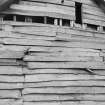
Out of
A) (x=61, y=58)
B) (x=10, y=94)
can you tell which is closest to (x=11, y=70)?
(x=10, y=94)

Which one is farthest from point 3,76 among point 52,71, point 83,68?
point 83,68

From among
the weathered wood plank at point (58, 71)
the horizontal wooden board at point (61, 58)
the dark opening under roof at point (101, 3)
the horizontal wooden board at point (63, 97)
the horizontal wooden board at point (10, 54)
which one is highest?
the dark opening under roof at point (101, 3)

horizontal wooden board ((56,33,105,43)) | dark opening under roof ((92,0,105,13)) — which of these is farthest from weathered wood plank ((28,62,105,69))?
dark opening under roof ((92,0,105,13))

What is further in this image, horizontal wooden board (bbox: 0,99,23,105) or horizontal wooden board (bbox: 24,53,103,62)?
horizontal wooden board (bbox: 24,53,103,62)

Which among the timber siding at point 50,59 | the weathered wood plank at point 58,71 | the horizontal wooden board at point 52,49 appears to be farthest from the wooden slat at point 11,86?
the horizontal wooden board at point 52,49

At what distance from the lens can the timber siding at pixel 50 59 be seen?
486 centimetres

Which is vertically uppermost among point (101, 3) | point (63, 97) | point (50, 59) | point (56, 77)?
point (101, 3)

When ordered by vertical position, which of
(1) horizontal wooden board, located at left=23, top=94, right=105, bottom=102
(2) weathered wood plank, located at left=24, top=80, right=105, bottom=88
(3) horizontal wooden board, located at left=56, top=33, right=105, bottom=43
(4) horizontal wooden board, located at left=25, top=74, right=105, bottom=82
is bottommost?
(1) horizontal wooden board, located at left=23, top=94, right=105, bottom=102

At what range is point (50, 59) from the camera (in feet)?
16.8

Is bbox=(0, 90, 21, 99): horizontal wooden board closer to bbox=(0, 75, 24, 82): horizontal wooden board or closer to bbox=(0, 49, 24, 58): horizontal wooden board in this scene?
bbox=(0, 75, 24, 82): horizontal wooden board

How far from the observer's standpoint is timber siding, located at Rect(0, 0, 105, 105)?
4.86 meters

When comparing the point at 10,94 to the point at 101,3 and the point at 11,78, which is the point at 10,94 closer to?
the point at 11,78

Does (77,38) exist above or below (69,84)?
above

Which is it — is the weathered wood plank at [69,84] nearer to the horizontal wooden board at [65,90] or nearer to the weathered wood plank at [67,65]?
the horizontal wooden board at [65,90]
